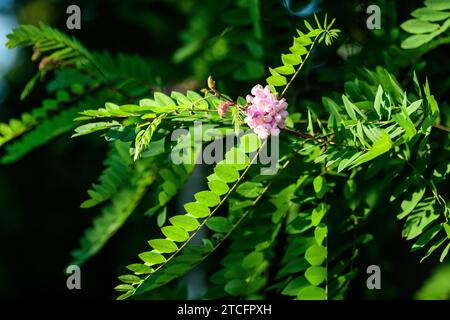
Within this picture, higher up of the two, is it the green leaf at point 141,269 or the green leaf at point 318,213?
the green leaf at point 318,213

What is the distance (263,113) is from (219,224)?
312mm

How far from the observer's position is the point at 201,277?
252cm

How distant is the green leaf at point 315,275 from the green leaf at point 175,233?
0.86ft

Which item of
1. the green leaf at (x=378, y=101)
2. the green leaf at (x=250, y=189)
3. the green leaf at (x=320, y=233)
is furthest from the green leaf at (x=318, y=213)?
the green leaf at (x=378, y=101)

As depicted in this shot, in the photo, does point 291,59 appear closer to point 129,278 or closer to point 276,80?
point 276,80

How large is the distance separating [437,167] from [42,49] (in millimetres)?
904

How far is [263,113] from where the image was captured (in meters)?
0.82

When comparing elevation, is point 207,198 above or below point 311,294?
above

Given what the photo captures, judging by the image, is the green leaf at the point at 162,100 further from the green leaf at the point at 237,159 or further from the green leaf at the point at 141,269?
the green leaf at the point at 141,269

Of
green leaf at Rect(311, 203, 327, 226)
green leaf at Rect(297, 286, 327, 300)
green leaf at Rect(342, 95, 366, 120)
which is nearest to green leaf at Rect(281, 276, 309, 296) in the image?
green leaf at Rect(297, 286, 327, 300)

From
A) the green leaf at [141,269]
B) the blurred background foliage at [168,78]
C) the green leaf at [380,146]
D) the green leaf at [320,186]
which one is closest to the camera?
the green leaf at [380,146]

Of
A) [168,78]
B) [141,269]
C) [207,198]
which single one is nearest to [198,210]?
[207,198]

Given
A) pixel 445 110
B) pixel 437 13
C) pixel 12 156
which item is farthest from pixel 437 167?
pixel 12 156

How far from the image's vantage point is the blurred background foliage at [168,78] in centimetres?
132
